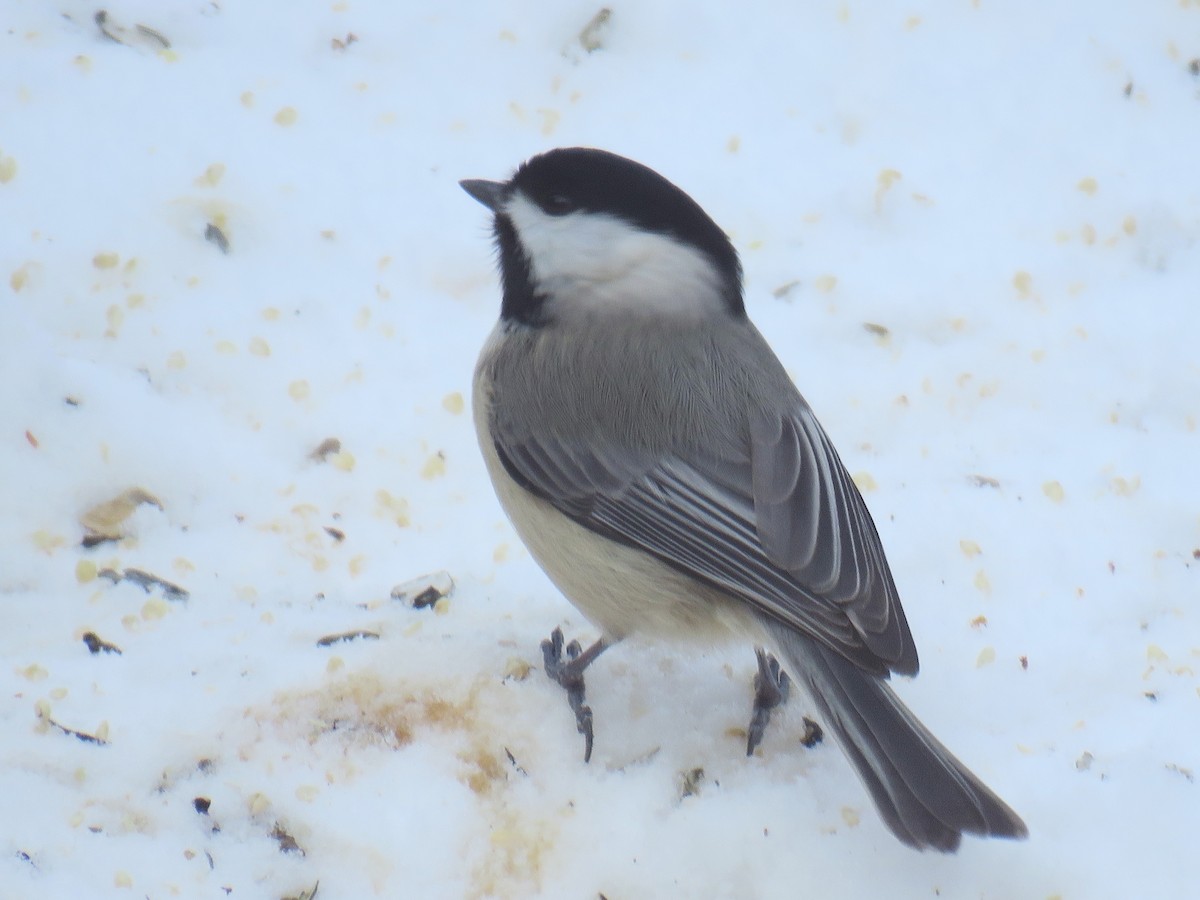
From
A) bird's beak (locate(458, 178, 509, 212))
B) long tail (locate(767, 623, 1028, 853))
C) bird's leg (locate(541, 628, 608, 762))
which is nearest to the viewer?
long tail (locate(767, 623, 1028, 853))

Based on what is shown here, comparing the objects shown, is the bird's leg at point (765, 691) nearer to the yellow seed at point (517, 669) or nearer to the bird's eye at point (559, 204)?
the yellow seed at point (517, 669)

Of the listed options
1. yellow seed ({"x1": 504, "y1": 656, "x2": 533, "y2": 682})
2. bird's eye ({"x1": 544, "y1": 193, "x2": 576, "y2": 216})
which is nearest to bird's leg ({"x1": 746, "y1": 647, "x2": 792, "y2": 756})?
yellow seed ({"x1": 504, "y1": 656, "x2": 533, "y2": 682})

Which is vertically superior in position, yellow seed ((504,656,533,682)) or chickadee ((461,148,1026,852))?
chickadee ((461,148,1026,852))

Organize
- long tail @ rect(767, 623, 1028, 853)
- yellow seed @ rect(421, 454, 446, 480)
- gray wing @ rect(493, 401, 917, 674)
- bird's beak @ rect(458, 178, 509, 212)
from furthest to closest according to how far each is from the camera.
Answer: yellow seed @ rect(421, 454, 446, 480)
bird's beak @ rect(458, 178, 509, 212)
gray wing @ rect(493, 401, 917, 674)
long tail @ rect(767, 623, 1028, 853)

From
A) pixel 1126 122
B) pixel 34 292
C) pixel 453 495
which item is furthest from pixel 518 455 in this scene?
pixel 1126 122

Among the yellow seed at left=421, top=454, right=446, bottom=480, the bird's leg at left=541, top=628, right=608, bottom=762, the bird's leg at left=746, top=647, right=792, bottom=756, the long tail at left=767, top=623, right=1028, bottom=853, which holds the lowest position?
the yellow seed at left=421, top=454, right=446, bottom=480

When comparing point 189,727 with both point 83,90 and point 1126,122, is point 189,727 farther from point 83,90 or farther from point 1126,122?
point 1126,122

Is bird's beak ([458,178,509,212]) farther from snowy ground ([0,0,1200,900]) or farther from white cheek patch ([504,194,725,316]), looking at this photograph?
snowy ground ([0,0,1200,900])
